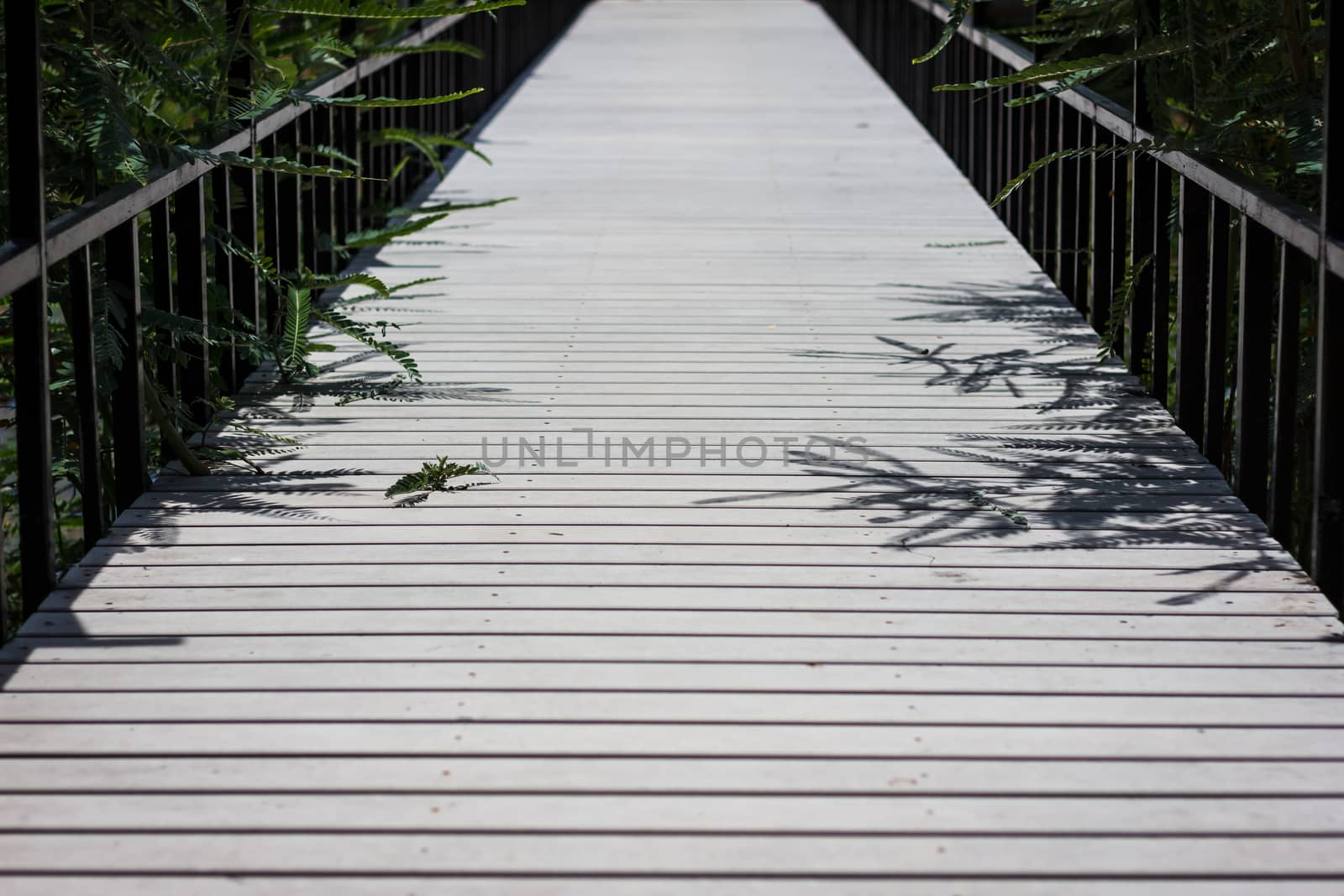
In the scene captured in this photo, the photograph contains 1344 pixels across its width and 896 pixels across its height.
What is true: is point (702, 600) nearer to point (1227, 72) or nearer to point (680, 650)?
point (680, 650)

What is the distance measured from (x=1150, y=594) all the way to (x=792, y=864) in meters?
1.02

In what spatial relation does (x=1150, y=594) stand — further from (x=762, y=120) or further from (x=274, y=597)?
(x=762, y=120)

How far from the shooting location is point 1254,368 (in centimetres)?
311

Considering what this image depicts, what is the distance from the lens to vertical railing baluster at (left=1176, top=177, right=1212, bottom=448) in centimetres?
356

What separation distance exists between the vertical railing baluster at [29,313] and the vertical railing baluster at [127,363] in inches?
17.6

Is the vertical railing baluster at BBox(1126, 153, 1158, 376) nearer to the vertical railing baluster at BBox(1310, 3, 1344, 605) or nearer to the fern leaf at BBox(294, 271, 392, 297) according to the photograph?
the vertical railing baluster at BBox(1310, 3, 1344, 605)

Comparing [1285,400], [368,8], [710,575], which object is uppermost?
[368,8]

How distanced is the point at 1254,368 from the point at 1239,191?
1.01 ft

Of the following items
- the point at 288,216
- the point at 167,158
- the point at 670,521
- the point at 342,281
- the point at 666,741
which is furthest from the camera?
the point at 288,216

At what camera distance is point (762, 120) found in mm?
8742

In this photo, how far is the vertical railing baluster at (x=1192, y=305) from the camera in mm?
3561

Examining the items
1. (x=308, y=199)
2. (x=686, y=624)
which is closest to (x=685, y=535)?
(x=686, y=624)

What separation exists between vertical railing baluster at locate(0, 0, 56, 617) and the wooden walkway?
0.31ft

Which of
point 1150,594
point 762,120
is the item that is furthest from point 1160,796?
point 762,120
